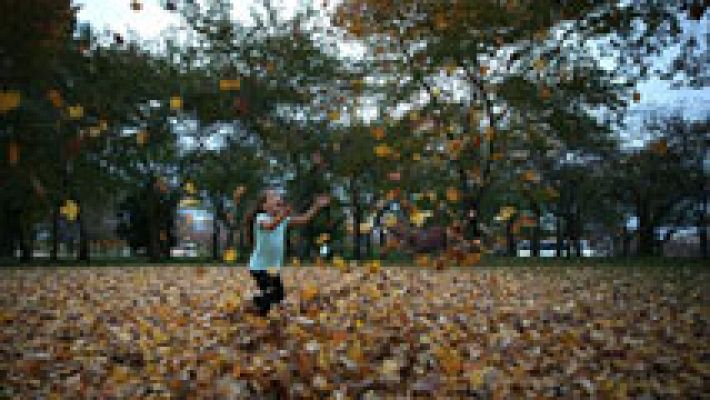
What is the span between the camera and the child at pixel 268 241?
20.9 ft

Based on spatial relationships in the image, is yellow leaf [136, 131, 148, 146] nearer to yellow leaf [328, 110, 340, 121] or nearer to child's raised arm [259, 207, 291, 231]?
yellow leaf [328, 110, 340, 121]

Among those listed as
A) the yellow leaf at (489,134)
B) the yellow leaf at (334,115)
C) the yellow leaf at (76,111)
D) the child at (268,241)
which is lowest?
the child at (268,241)

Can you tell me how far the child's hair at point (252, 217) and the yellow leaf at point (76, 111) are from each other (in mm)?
18774

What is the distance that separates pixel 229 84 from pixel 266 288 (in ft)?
62.8

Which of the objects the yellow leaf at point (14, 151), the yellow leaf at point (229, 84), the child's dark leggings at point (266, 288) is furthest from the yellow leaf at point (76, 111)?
the child's dark leggings at point (266, 288)

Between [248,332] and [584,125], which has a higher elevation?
[584,125]

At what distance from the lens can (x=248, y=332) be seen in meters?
6.23

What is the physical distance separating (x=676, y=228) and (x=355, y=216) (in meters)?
28.1

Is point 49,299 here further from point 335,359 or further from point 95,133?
point 95,133

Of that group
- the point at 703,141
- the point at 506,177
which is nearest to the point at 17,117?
the point at 506,177

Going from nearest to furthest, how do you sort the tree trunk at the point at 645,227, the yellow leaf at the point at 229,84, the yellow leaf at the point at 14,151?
the yellow leaf at the point at 14,151 → the yellow leaf at the point at 229,84 → the tree trunk at the point at 645,227

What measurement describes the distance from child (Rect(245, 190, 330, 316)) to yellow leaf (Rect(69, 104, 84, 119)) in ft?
62.2

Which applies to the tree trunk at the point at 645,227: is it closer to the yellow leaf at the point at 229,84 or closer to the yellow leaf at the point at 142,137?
the yellow leaf at the point at 229,84

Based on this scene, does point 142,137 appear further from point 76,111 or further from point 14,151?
point 14,151
